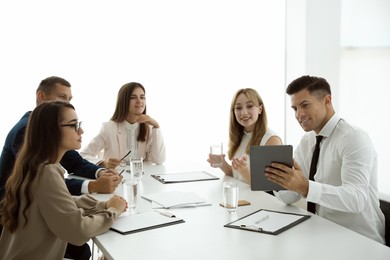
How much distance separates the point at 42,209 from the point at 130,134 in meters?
1.86

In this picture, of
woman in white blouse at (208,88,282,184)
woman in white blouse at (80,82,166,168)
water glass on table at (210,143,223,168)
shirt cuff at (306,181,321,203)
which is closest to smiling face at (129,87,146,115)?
woman in white blouse at (80,82,166,168)

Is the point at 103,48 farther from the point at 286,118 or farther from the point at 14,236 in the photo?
the point at 14,236

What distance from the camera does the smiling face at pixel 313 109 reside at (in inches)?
84.0

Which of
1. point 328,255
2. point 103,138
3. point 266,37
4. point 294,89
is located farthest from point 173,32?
point 328,255

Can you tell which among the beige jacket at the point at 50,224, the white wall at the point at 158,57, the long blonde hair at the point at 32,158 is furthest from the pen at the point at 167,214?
the white wall at the point at 158,57

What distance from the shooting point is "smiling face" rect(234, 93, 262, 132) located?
2.84 m

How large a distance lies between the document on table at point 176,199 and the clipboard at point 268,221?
0.30 meters

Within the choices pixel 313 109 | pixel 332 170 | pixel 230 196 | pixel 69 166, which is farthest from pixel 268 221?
pixel 69 166

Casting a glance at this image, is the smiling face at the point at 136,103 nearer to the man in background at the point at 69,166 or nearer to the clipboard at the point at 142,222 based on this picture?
the man in background at the point at 69,166

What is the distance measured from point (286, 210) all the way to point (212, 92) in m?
2.80

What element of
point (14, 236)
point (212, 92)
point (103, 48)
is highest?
point (103, 48)

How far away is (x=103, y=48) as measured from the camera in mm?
4102

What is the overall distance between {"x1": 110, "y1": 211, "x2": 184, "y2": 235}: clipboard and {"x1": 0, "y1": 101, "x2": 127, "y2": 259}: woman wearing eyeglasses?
4cm

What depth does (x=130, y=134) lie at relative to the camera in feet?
11.2
